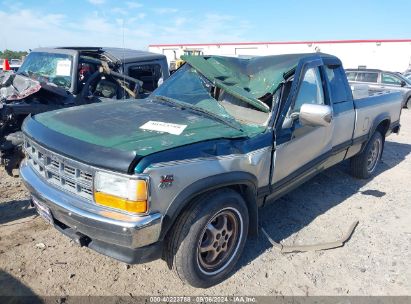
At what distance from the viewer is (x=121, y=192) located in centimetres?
235

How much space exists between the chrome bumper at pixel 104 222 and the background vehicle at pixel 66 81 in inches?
90.8

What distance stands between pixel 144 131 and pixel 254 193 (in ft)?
3.70

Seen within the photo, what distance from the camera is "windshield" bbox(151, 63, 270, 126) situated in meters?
3.39

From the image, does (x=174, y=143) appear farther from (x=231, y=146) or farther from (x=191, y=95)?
(x=191, y=95)

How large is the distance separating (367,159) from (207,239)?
3.74m

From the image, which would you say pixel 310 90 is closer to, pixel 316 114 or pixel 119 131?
pixel 316 114

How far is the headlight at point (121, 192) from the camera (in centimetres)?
230

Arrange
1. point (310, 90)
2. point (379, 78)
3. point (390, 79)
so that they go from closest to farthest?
point (310, 90) → point (379, 78) → point (390, 79)

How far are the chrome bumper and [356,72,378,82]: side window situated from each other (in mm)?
13778

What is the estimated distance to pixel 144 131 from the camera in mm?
2789

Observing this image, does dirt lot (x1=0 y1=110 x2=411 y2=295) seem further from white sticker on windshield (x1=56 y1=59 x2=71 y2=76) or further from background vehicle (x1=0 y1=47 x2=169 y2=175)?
white sticker on windshield (x1=56 y1=59 x2=71 y2=76)

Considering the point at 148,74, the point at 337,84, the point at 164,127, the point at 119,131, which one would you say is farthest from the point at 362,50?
the point at 119,131

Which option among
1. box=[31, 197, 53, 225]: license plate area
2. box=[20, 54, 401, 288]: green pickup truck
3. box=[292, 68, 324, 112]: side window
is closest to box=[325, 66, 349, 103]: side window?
box=[20, 54, 401, 288]: green pickup truck

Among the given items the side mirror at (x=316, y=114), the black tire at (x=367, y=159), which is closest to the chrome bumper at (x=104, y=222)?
the side mirror at (x=316, y=114)
